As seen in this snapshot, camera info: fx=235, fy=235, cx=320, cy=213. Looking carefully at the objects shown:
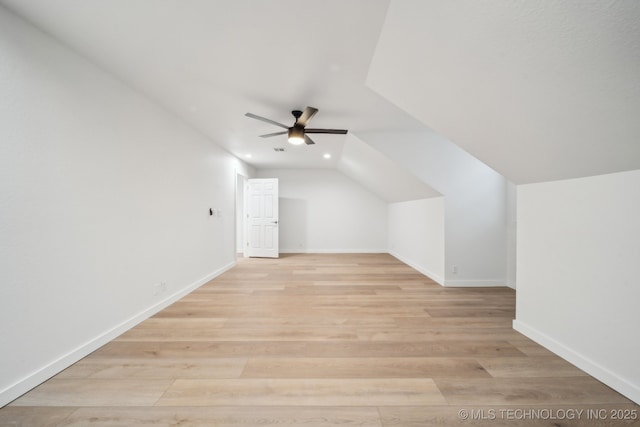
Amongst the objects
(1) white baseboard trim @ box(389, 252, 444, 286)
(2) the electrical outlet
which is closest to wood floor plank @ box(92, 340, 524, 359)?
(2) the electrical outlet

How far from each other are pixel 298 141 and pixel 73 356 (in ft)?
9.49

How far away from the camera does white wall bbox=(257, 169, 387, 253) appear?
23.1ft

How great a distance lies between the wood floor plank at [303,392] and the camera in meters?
1.43

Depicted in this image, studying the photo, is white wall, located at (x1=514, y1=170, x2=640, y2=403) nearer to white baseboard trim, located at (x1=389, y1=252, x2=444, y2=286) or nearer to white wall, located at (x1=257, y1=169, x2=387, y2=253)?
white baseboard trim, located at (x1=389, y1=252, x2=444, y2=286)

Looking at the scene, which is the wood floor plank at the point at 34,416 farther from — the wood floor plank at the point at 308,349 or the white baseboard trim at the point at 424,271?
the white baseboard trim at the point at 424,271

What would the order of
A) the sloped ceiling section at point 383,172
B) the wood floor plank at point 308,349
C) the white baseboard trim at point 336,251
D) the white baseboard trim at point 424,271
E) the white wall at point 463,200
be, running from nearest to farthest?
the wood floor plank at point 308,349 → the white wall at point 463,200 → the white baseboard trim at point 424,271 → the sloped ceiling section at point 383,172 → the white baseboard trim at point 336,251

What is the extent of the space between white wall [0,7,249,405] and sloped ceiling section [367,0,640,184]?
2.41 meters

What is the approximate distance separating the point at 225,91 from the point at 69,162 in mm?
1468

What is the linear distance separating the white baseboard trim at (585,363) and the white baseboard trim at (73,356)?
3.76 metres

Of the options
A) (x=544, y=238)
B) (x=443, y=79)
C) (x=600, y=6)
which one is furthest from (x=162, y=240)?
(x=544, y=238)

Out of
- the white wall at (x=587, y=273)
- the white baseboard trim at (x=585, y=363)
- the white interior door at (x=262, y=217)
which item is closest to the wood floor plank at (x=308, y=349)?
the white baseboard trim at (x=585, y=363)

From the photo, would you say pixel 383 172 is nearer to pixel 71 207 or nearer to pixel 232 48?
pixel 232 48

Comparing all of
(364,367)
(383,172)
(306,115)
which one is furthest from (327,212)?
(364,367)

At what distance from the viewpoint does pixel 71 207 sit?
Result: 5.93ft
